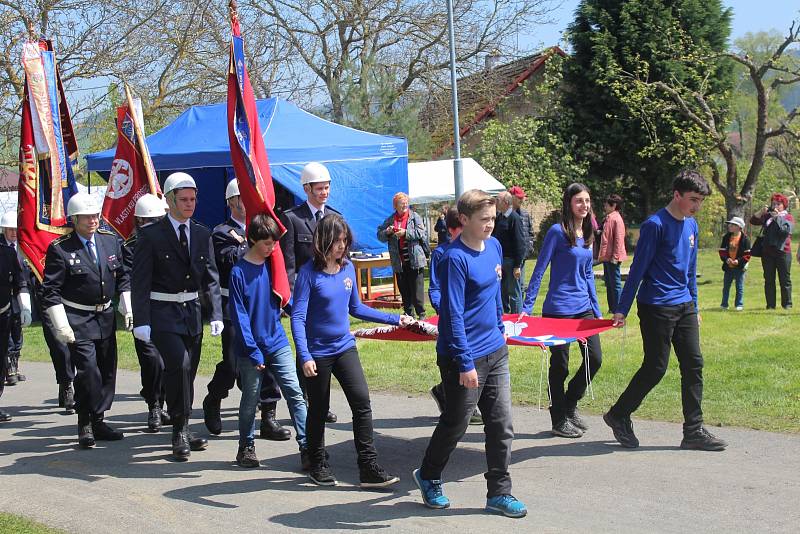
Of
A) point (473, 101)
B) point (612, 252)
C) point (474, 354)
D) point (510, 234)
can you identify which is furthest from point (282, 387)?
point (473, 101)

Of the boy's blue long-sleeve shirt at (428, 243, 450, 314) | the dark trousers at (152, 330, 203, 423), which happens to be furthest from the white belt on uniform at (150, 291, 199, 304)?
the boy's blue long-sleeve shirt at (428, 243, 450, 314)

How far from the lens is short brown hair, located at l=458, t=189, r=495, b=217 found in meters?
5.52

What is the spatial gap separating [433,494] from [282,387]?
1.69 metres

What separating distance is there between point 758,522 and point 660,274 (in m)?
2.11

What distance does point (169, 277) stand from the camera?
7277mm

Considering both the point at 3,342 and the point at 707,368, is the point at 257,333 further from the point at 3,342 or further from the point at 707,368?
the point at 707,368

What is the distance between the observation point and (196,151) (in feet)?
54.5

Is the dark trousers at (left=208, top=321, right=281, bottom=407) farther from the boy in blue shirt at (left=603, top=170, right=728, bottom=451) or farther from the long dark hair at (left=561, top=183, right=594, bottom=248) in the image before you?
the boy in blue shirt at (left=603, top=170, right=728, bottom=451)

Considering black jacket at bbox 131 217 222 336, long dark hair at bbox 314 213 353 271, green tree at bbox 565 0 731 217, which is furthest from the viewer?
green tree at bbox 565 0 731 217

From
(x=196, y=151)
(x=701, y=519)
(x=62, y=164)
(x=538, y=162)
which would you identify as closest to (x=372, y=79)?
(x=538, y=162)

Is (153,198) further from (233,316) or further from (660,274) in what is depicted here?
(660,274)

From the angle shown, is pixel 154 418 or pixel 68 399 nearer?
pixel 154 418

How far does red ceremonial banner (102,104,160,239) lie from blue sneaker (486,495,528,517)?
673 centimetres

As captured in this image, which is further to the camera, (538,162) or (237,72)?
(538,162)
